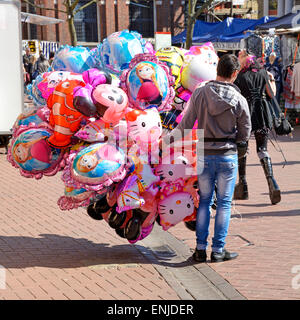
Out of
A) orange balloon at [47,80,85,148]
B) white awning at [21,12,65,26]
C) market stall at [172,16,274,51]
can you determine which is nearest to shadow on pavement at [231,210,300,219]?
orange balloon at [47,80,85,148]

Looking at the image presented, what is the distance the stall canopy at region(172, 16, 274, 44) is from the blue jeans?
18.8 meters

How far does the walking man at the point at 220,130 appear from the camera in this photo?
5.46 metres

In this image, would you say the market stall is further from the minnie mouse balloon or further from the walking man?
the minnie mouse balloon

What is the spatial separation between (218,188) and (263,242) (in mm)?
1152

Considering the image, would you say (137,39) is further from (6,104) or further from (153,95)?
(6,104)

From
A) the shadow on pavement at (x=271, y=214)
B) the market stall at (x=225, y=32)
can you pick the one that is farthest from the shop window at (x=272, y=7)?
the shadow on pavement at (x=271, y=214)

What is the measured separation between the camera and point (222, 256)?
19.0 feet

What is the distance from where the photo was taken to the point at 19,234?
7031mm

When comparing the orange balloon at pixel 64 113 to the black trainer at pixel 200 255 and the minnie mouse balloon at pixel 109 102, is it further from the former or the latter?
the black trainer at pixel 200 255

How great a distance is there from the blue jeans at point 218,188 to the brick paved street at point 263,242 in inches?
13.7

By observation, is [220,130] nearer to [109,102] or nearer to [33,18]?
[109,102]

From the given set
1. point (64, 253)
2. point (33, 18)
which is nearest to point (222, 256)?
point (64, 253)

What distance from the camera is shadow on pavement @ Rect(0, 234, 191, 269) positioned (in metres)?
5.87

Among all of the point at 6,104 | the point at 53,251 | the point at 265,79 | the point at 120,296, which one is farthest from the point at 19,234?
the point at 6,104
